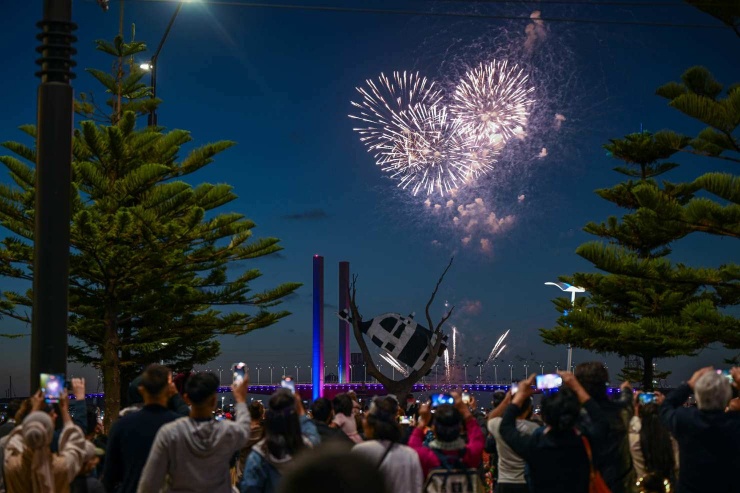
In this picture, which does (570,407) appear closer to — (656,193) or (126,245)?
(656,193)

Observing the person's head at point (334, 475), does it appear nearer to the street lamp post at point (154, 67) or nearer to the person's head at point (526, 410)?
the person's head at point (526, 410)

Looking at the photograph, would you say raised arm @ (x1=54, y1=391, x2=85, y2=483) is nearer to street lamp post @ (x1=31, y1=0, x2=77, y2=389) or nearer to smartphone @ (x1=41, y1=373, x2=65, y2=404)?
smartphone @ (x1=41, y1=373, x2=65, y2=404)

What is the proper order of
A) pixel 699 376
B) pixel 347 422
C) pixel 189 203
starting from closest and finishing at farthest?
pixel 699 376, pixel 347 422, pixel 189 203

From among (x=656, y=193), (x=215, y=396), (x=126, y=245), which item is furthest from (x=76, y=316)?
(x=215, y=396)

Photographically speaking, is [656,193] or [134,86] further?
[134,86]

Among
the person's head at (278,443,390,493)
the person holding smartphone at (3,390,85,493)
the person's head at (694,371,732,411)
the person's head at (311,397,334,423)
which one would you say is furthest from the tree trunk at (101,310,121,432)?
the person's head at (278,443,390,493)

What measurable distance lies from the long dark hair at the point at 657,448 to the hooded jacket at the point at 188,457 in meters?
2.96

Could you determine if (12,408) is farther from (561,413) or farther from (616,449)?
(616,449)

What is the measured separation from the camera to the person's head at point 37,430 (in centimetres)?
464

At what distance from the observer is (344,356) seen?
62.1 metres

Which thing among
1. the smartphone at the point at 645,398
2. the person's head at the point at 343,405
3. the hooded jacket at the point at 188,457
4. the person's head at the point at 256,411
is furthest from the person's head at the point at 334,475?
the person's head at the point at 256,411

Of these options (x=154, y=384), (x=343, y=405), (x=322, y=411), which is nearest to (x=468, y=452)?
(x=154, y=384)

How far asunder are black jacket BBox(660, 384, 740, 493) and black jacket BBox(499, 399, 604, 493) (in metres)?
0.74

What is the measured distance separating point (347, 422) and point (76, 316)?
19.5 m
